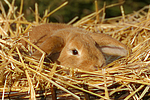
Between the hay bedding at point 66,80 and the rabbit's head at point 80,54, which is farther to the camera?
the rabbit's head at point 80,54

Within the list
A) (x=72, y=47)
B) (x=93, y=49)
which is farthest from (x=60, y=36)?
(x=93, y=49)

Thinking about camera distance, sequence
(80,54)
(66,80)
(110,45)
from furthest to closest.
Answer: (110,45) < (80,54) < (66,80)

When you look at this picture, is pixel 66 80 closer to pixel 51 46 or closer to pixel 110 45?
pixel 51 46

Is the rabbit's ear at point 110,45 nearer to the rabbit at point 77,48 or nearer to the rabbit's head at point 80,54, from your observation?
the rabbit at point 77,48

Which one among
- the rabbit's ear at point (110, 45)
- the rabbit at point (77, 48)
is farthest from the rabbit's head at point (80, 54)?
the rabbit's ear at point (110, 45)

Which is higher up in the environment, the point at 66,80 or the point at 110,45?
the point at 110,45

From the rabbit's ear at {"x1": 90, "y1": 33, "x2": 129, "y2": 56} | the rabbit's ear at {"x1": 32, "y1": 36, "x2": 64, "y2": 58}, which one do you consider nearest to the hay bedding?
the rabbit's ear at {"x1": 32, "y1": 36, "x2": 64, "y2": 58}

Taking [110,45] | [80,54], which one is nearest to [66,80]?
[80,54]

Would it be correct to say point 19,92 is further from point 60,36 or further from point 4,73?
point 60,36
